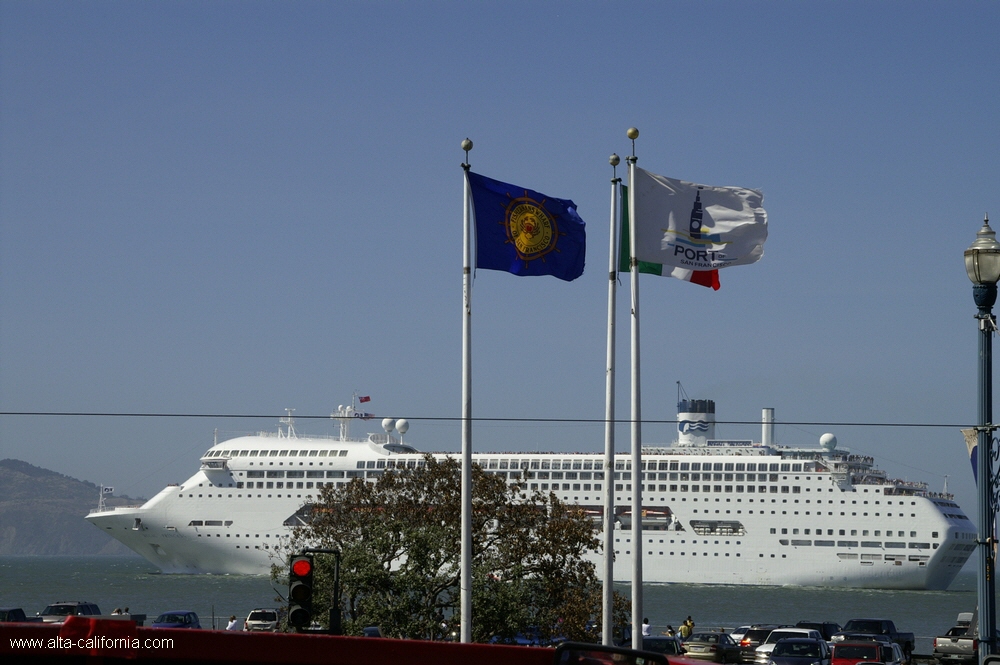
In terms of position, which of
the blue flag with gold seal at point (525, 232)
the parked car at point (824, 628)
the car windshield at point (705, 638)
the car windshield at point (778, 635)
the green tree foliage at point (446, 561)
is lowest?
the parked car at point (824, 628)

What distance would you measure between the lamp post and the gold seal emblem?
23.0 feet

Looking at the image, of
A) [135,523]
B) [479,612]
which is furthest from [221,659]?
[135,523]

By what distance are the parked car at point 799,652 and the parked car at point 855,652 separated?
0.72ft

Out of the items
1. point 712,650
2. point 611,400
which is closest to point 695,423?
point 712,650

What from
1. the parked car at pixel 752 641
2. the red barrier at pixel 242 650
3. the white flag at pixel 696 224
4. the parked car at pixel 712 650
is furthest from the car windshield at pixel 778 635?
the red barrier at pixel 242 650

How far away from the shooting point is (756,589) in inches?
2704

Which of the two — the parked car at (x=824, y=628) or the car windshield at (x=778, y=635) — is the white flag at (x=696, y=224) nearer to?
the car windshield at (x=778, y=635)

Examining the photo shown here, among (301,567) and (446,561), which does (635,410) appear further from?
(446,561)

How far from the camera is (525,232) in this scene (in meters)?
15.4

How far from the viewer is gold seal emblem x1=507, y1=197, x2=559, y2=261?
15320 mm

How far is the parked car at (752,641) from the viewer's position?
26.7m

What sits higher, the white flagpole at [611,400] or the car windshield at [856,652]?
the white flagpole at [611,400]

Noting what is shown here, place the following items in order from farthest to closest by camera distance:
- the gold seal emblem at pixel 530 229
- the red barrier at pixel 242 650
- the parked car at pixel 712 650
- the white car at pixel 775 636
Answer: the white car at pixel 775 636 < the parked car at pixel 712 650 < the gold seal emblem at pixel 530 229 < the red barrier at pixel 242 650

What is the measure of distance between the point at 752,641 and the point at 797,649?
558 centimetres
